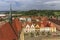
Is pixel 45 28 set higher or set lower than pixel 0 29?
lower

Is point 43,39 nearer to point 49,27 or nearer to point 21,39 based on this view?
point 21,39

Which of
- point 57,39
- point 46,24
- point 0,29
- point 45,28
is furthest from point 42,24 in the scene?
point 0,29

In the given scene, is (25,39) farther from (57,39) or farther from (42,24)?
(42,24)

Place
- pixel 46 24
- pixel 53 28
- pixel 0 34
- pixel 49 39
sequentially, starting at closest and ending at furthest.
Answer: pixel 0 34 → pixel 49 39 → pixel 53 28 → pixel 46 24

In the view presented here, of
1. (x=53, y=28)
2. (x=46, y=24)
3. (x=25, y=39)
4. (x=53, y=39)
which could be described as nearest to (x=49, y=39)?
(x=53, y=39)

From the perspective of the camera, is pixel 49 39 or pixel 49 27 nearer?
pixel 49 39

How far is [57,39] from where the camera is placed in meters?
19.5

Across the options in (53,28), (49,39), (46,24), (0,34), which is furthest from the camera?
(46,24)

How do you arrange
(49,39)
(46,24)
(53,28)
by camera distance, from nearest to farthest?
(49,39)
(53,28)
(46,24)

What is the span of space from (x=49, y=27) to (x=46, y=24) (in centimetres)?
236

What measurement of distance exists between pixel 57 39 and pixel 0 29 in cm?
927

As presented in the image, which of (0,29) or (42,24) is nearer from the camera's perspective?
(0,29)

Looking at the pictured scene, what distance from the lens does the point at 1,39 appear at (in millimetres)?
11375

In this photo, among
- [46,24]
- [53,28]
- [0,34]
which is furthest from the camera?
[46,24]
